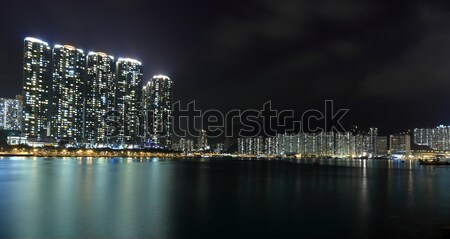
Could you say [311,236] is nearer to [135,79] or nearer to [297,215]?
[297,215]

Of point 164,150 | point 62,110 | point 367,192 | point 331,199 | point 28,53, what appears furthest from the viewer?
point 164,150

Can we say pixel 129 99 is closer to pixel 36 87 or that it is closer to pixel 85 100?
pixel 85 100

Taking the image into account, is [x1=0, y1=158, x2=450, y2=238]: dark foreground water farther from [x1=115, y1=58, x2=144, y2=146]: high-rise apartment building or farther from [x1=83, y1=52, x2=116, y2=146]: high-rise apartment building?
[x1=115, y1=58, x2=144, y2=146]: high-rise apartment building

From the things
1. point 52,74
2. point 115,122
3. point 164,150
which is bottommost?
point 164,150

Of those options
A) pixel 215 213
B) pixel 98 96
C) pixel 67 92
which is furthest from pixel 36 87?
pixel 215 213

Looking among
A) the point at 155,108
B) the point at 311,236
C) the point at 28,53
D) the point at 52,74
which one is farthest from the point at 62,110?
the point at 311,236

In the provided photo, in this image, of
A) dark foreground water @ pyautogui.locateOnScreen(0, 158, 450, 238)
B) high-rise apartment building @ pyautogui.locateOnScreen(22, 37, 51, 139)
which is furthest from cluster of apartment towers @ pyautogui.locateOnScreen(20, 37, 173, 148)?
dark foreground water @ pyautogui.locateOnScreen(0, 158, 450, 238)

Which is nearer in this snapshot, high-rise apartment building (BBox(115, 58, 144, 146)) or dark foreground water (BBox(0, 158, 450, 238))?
dark foreground water (BBox(0, 158, 450, 238))

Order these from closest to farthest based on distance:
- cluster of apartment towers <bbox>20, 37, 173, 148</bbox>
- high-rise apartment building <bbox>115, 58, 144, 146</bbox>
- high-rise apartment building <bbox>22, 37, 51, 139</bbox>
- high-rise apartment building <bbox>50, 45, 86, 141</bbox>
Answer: high-rise apartment building <bbox>22, 37, 51, 139</bbox>, cluster of apartment towers <bbox>20, 37, 173, 148</bbox>, high-rise apartment building <bbox>50, 45, 86, 141</bbox>, high-rise apartment building <bbox>115, 58, 144, 146</bbox>
